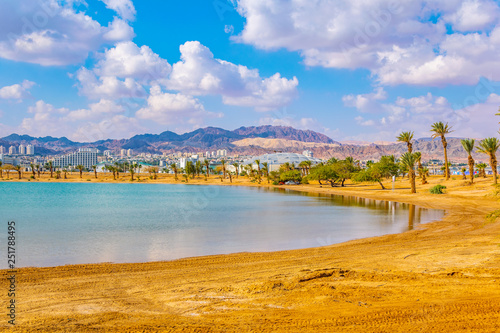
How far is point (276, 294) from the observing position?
10039 mm

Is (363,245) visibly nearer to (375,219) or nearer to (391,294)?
(391,294)

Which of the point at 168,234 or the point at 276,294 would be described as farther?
the point at 168,234

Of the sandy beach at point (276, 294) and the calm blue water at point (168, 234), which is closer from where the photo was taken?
the sandy beach at point (276, 294)

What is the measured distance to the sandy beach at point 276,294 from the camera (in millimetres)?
7977

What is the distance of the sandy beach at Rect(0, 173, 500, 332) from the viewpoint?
7.98 metres

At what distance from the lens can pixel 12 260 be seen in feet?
55.4

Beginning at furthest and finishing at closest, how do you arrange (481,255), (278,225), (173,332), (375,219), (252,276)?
(375,219) → (278,225) → (481,255) → (252,276) → (173,332)

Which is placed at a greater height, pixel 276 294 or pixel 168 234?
pixel 276 294

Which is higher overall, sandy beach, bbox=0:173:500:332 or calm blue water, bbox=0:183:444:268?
sandy beach, bbox=0:173:500:332

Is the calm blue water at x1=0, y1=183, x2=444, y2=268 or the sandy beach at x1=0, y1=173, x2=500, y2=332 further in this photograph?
the calm blue water at x1=0, y1=183, x2=444, y2=268

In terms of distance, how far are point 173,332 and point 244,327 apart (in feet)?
4.77

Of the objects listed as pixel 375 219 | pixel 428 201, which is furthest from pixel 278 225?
pixel 428 201

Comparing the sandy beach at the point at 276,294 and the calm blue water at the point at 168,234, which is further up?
the sandy beach at the point at 276,294

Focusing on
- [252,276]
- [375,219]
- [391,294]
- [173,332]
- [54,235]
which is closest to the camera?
[173,332]
